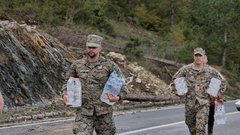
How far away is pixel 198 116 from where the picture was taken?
8922 mm

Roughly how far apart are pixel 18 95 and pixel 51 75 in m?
2.93

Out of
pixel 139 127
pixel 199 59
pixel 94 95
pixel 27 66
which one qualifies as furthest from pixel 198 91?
pixel 27 66

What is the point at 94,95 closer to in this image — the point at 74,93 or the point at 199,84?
the point at 74,93

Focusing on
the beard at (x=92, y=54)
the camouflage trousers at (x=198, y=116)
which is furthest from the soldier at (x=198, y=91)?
the beard at (x=92, y=54)

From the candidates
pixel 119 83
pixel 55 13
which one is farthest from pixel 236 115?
pixel 55 13

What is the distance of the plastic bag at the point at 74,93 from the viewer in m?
7.09

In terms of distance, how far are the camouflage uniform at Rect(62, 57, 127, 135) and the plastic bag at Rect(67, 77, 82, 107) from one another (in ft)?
0.20

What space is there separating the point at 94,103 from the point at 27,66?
12586 mm

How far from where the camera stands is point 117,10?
158 feet

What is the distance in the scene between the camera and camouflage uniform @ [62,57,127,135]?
7.11m

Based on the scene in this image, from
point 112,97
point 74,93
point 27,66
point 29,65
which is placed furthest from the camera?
point 29,65

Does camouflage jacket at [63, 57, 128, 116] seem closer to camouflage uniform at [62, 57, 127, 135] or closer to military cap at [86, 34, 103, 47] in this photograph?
camouflage uniform at [62, 57, 127, 135]

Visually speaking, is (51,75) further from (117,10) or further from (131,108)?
(117,10)

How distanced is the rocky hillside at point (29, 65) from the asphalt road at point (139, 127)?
3374 mm
